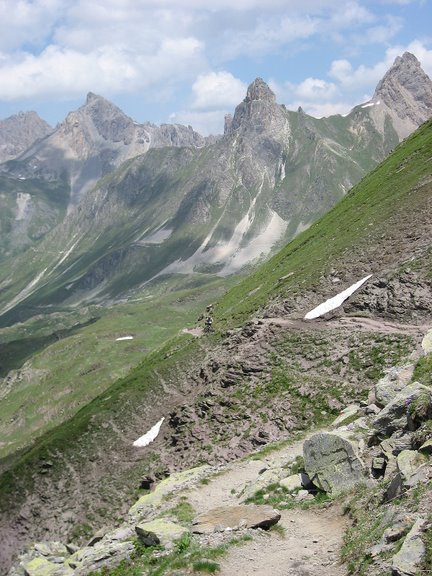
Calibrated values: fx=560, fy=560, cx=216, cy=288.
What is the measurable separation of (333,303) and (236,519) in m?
48.4

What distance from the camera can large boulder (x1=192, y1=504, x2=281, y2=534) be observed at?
29078 mm

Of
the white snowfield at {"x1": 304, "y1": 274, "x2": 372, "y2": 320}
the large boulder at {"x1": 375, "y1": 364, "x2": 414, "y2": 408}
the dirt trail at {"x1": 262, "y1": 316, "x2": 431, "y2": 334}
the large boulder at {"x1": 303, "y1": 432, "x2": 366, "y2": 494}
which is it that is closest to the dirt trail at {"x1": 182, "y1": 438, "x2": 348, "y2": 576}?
the large boulder at {"x1": 303, "y1": 432, "x2": 366, "y2": 494}

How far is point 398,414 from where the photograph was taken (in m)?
31.8

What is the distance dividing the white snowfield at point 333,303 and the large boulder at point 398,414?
136 ft

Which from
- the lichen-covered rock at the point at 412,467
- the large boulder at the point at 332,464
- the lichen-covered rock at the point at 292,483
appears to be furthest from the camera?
the lichen-covered rock at the point at 292,483

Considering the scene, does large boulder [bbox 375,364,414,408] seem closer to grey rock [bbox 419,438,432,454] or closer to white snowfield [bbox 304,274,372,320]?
grey rock [bbox 419,438,432,454]

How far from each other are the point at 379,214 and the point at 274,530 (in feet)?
269

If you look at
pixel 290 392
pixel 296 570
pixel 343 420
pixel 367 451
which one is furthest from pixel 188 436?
pixel 296 570

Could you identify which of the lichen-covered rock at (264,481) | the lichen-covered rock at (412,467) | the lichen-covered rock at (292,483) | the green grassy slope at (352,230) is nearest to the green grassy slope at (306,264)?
the green grassy slope at (352,230)

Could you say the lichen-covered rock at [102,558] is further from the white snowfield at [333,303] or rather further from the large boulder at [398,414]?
the white snowfield at [333,303]

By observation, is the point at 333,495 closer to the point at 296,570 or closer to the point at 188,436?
the point at 296,570

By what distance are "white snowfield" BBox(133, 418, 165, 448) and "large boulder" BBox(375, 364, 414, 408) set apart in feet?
120

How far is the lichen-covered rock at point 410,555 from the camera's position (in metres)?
17.9

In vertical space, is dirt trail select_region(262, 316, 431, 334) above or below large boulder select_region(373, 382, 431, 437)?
below
